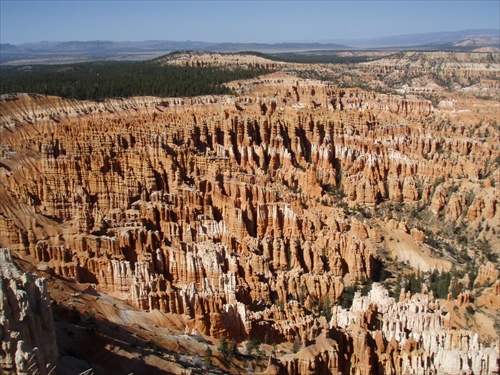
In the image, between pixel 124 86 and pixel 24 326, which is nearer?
pixel 24 326

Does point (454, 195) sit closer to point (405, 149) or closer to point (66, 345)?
point (405, 149)

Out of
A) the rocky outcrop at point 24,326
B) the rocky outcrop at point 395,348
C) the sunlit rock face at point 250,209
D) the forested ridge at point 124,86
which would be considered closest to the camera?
the rocky outcrop at point 24,326

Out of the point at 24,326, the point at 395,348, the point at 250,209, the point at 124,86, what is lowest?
the point at 395,348

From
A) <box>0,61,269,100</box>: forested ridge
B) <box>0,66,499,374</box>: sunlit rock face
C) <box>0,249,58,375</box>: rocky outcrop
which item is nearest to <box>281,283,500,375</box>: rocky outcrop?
<box>0,66,499,374</box>: sunlit rock face

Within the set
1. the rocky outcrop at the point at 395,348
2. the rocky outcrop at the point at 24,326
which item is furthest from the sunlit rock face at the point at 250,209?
the rocky outcrop at the point at 24,326

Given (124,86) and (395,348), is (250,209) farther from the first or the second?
(124,86)

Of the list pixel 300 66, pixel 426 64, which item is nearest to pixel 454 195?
pixel 300 66

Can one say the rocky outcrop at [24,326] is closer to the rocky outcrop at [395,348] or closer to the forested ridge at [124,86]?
the rocky outcrop at [395,348]

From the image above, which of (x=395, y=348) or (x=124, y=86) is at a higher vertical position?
(x=124, y=86)

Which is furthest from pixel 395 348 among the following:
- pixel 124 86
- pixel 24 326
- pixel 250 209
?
pixel 124 86
